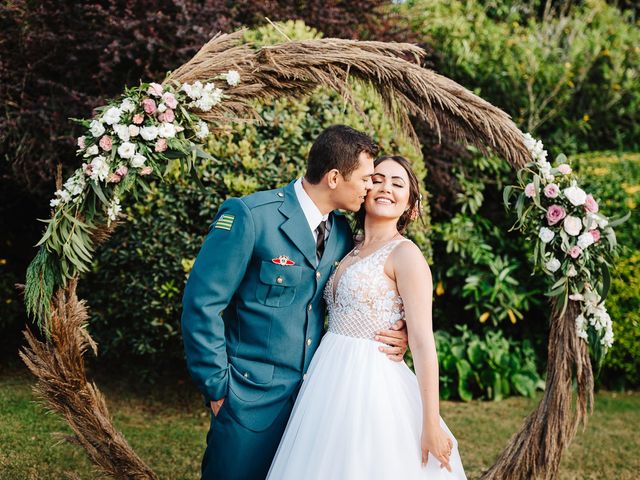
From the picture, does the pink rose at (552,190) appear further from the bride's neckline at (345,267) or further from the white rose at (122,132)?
→ the white rose at (122,132)

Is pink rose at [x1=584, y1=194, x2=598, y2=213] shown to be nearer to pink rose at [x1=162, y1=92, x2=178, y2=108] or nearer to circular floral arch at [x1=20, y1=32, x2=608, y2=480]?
circular floral arch at [x1=20, y1=32, x2=608, y2=480]

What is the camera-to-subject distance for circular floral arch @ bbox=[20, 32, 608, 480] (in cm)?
312

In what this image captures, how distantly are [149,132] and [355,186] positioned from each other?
1.02m

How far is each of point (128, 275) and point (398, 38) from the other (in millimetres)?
3867

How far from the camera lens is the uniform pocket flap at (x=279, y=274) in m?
3.02

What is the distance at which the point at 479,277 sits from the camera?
22.0 feet

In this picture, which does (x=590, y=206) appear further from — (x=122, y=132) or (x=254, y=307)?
(x=122, y=132)

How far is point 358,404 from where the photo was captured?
2.88 m

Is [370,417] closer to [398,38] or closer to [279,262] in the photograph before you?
[279,262]

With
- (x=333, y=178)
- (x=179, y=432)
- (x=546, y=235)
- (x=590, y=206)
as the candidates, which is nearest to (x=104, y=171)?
(x=333, y=178)

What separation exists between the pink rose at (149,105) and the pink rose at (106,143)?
0.23 metres

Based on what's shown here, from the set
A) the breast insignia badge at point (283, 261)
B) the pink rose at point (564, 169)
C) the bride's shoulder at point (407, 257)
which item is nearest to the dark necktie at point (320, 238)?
the breast insignia badge at point (283, 261)

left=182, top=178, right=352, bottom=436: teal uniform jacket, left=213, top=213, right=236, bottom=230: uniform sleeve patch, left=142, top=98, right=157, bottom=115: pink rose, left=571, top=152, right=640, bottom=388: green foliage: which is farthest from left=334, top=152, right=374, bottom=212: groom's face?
left=571, top=152, right=640, bottom=388: green foliage

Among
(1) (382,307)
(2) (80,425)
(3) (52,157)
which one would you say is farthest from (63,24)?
(1) (382,307)
